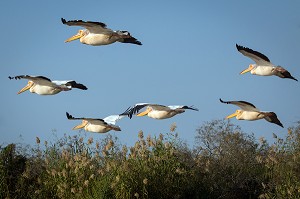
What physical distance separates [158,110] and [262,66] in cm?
222

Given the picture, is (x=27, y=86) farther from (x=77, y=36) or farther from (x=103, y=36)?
(x=103, y=36)

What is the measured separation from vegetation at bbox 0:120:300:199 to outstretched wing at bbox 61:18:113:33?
1.90m

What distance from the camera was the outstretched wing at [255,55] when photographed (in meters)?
10.5

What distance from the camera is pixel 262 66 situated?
462 inches

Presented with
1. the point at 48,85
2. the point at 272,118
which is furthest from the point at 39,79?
the point at 272,118

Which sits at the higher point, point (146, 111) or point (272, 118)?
point (146, 111)

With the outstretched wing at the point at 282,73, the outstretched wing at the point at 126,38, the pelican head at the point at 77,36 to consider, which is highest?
the pelican head at the point at 77,36

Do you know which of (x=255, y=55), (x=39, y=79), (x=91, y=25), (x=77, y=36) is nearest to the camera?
(x=91, y=25)

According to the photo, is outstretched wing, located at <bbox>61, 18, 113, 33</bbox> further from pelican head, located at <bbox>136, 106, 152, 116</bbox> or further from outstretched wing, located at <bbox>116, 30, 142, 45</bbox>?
pelican head, located at <bbox>136, 106, 152, 116</bbox>

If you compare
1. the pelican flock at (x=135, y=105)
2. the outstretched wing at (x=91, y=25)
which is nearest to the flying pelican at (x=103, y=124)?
the pelican flock at (x=135, y=105)

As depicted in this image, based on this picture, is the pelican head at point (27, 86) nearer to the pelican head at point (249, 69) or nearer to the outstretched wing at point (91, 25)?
the outstretched wing at point (91, 25)

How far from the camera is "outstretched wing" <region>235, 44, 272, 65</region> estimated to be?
10492 millimetres

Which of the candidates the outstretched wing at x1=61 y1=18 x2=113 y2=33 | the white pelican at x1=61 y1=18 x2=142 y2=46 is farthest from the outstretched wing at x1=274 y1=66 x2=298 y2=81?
the outstretched wing at x1=61 y1=18 x2=113 y2=33

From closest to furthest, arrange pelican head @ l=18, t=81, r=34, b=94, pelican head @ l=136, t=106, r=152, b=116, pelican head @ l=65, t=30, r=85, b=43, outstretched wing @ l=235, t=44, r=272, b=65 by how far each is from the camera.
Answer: outstretched wing @ l=235, t=44, r=272, b=65 < pelican head @ l=65, t=30, r=85, b=43 < pelican head @ l=136, t=106, r=152, b=116 < pelican head @ l=18, t=81, r=34, b=94
